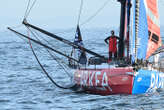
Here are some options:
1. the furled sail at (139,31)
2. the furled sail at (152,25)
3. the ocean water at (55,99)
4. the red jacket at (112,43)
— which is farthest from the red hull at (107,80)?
the furled sail at (152,25)

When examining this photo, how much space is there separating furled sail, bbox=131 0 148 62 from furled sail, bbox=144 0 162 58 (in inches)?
21.1

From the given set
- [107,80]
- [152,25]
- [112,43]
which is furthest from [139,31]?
[107,80]

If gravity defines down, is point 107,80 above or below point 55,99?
above

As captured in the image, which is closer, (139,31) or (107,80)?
(107,80)

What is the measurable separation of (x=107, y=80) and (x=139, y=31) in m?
2.32

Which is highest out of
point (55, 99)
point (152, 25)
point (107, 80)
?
point (152, 25)

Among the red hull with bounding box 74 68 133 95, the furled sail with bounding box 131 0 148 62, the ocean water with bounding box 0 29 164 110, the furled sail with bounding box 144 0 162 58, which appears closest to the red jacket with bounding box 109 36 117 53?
the furled sail with bounding box 131 0 148 62

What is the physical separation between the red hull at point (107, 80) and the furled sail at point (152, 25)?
8.14ft

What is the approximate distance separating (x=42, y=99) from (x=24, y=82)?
660 cm

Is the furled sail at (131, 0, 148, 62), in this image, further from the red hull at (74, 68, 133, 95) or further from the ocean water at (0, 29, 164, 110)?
the ocean water at (0, 29, 164, 110)

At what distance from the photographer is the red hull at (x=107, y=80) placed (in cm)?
1964

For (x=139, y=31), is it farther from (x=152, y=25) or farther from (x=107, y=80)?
(x=107, y=80)

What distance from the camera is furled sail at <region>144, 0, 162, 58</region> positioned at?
73.0 feet

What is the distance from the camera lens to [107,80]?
20078 mm
